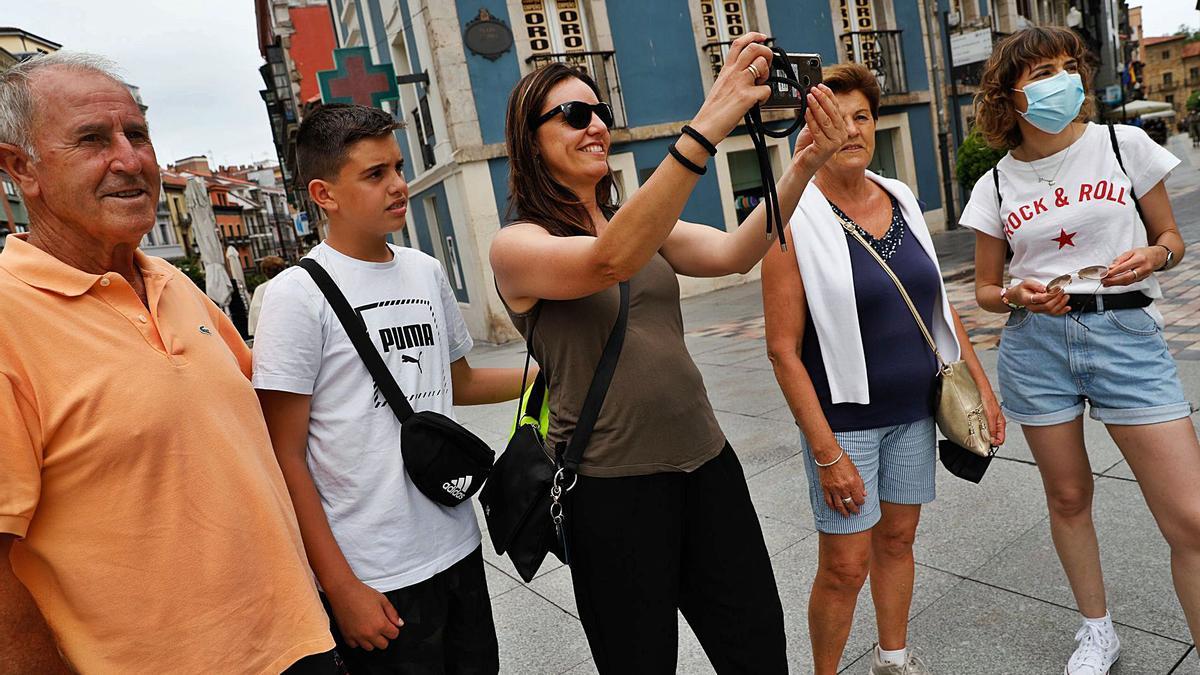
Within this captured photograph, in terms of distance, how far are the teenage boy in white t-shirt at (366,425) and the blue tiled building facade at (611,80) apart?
30.9ft

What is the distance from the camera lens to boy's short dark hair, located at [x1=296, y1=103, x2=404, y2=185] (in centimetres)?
181

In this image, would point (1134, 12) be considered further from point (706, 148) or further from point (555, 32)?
point (706, 148)

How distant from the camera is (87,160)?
1311 mm

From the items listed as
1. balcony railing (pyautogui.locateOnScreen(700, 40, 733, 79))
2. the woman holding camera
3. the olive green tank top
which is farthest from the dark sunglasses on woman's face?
balcony railing (pyautogui.locateOnScreen(700, 40, 733, 79))

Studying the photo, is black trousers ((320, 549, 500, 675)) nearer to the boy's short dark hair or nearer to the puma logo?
the puma logo

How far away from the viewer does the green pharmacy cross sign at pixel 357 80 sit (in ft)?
38.9

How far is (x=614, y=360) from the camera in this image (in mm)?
1675

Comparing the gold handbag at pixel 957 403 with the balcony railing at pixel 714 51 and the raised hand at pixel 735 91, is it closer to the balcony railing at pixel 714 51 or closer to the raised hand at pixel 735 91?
the raised hand at pixel 735 91

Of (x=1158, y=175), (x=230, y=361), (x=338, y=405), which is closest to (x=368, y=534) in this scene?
(x=338, y=405)

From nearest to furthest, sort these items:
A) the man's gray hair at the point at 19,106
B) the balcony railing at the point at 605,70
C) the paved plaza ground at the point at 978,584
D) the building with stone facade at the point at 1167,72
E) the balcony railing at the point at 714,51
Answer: the man's gray hair at the point at 19,106
the paved plaza ground at the point at 978,584
the balcony railing at the point at 605,70
the balcony railing at the point at 714,51
the building with stone facade at the point at 1167,72

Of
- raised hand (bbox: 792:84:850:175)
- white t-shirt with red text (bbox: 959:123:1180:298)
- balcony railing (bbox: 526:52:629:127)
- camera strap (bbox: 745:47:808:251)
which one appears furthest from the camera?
balcony railing (bbox: 526:52:629:127)

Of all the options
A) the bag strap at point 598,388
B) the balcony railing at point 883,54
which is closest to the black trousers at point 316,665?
the bag strap at point 598,388

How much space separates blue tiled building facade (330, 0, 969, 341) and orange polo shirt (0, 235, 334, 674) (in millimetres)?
10003

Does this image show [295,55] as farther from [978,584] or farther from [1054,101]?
[978,584]
